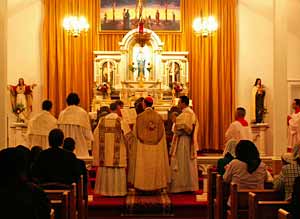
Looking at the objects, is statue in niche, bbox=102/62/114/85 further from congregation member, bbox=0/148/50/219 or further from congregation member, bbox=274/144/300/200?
congregation member, bbox=0/148/50/219

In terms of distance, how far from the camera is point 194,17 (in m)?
18.5

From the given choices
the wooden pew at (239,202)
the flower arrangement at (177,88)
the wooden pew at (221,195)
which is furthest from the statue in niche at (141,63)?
the wooden pew at (239,202)

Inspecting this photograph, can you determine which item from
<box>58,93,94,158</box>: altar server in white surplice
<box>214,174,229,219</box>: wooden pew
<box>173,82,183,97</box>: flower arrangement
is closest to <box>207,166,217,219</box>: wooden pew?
<box>214,174,229,219</box>: wooden pew

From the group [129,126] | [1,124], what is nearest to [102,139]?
[129,126]

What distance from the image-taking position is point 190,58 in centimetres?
1844

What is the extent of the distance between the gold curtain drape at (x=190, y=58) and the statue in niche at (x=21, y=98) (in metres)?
0.98

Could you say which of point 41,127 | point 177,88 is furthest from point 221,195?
point 177,88

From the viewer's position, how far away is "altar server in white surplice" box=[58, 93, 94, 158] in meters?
11.4

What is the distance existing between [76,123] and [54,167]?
13.9 ft

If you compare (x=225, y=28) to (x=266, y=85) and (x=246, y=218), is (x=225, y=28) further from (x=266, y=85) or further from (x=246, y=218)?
(x=246, y=218)

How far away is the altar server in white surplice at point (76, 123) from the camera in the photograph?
37.5 feet

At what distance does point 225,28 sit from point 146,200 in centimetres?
940

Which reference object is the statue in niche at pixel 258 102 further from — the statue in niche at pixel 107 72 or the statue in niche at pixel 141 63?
the statue in niche at pixel 107 72

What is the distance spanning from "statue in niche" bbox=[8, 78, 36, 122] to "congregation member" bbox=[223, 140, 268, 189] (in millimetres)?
10595
